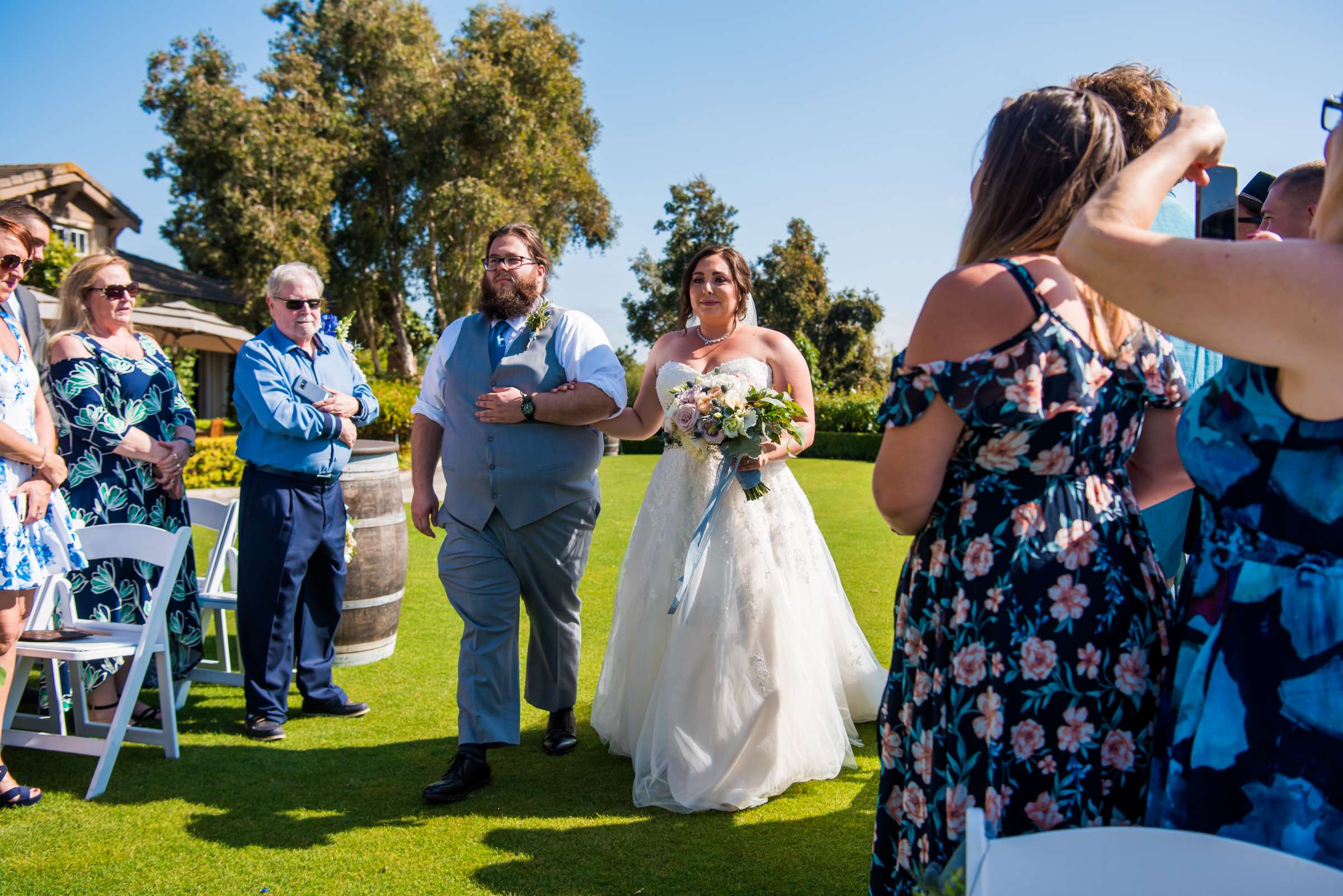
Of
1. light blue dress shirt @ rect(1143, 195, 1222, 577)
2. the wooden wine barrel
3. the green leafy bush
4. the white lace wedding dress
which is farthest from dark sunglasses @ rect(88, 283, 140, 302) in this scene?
the green leafy bush

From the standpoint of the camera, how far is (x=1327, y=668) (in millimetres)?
1467

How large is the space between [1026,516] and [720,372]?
264cm

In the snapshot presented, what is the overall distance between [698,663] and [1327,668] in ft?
9.07

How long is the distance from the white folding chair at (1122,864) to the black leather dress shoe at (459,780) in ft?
10.4

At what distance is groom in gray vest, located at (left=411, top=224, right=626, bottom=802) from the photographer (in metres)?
4.19

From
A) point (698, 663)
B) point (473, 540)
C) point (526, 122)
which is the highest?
point (526, 122)

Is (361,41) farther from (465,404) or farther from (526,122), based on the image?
(465,404)

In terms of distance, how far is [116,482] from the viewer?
4.88m

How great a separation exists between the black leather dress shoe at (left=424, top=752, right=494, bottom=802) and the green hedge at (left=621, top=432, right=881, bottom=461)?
19.7 meters

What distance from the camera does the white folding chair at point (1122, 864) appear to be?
1232 millimetres

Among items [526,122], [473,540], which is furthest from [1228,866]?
[526,122]

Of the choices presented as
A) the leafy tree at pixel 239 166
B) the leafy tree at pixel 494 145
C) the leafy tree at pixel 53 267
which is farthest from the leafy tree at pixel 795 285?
the leafy tree at pixel 53 267

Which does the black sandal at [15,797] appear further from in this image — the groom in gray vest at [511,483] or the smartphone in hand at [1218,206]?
the smartphone in hand at [1218,206]

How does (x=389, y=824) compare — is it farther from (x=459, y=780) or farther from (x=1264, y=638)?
(x=1264, y=638)
